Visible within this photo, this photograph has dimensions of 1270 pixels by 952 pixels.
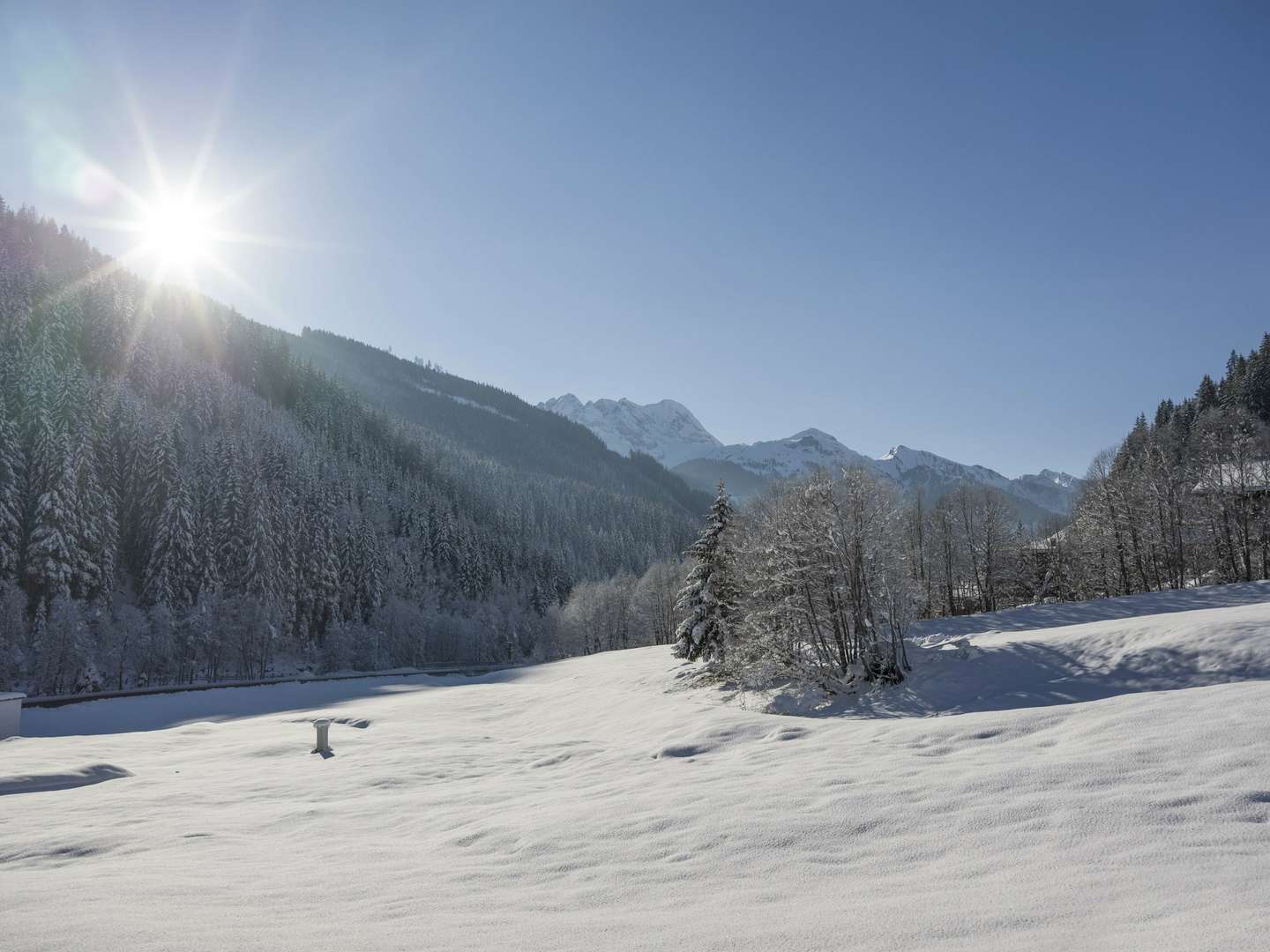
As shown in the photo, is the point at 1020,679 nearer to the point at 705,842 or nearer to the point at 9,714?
the point at 705,842

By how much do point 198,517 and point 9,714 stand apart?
73.8m

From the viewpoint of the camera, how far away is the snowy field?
167 inches

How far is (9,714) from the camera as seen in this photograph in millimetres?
21484

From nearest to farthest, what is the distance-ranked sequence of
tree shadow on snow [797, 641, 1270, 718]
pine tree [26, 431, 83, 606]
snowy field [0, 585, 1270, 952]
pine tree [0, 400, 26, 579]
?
snowy field [0, 585, 1270, 952], tree shadow on snow [797, 641, 1270, 718], pine tree [0, 400, 26, 579], pine tree [26, 431, 83, 606]

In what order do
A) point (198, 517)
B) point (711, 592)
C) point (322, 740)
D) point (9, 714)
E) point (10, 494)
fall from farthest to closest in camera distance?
point (198, 517) < point (10, 494) < point (711, 592) < point (9, 714) < point (322, 740)

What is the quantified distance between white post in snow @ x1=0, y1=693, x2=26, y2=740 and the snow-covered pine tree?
27.1 m

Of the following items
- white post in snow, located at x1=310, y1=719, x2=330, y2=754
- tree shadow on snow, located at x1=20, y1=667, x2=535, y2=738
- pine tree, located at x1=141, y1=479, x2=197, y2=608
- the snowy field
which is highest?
pine tree, located at x1=141, y1=479, x2=197, y2=608

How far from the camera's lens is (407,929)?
454 centimetres

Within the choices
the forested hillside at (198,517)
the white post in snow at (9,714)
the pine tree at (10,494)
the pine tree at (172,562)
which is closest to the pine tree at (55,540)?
the forested hillside at (198,517)

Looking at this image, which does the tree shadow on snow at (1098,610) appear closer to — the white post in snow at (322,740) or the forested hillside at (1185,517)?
the forested hillside at (1185,517)

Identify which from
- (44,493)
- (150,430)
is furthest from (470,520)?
(44,493)

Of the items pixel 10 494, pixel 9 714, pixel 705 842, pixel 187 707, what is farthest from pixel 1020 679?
pixel 10 494

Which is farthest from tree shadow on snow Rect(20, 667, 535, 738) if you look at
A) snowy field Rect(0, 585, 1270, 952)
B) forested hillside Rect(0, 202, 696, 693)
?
forested hillside Rect(0, 202, 696, 693)

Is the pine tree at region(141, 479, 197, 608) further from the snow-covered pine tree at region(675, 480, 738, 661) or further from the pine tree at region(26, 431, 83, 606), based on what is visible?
the snow-covered pine tree at region(675, 480, 738, 661)
